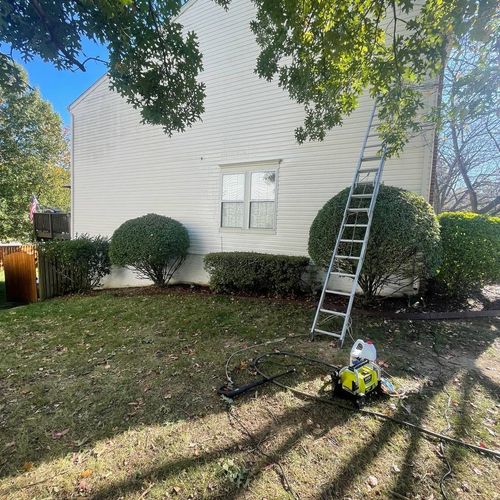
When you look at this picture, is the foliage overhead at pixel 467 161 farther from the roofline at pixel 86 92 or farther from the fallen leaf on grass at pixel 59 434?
the roofline at pixel 86 92

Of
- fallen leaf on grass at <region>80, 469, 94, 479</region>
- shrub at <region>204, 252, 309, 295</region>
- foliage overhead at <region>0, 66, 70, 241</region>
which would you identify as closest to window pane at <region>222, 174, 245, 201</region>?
shrub at <region>204, 252, 309, 295</region>

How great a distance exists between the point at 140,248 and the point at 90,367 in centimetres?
464

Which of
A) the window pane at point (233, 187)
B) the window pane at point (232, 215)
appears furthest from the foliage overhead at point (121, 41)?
the window pane at point (232, 215)

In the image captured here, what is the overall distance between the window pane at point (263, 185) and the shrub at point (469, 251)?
153 inches

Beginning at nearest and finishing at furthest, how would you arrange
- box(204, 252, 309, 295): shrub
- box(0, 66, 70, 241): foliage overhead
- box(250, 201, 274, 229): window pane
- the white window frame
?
box(204, 252, 309, 295): shrub
the white window frame
box(250, 201, 274, 229): window pane
box(0, 66, 70, 241): foliage overhead

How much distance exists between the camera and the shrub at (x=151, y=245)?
820 cm

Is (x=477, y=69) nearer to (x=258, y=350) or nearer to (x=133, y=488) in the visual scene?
(x=258, y=350)

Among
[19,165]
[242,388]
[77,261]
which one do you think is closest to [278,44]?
[242,388]

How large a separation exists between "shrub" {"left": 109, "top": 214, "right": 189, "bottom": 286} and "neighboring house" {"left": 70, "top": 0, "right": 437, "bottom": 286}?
1.85ft

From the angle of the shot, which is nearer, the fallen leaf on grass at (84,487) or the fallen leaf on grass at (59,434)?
the fallen leaf on grass at (84,487)

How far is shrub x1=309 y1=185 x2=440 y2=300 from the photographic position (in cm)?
482

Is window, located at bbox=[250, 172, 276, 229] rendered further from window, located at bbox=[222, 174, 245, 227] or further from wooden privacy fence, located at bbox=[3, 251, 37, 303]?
wooden privacy fence, located at bbox=[3, 251, 37, 303]

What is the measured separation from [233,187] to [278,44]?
14.0 ft

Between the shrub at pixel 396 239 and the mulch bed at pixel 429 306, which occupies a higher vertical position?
the shrub at pixel 396 239
